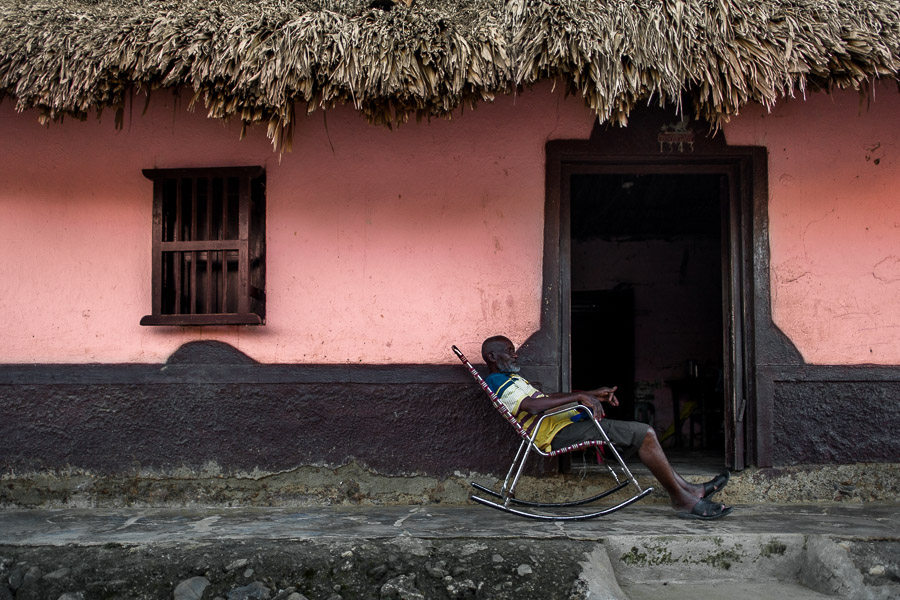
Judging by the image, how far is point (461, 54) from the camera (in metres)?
4.00

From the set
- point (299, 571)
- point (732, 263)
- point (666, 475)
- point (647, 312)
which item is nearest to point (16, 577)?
point (299, 571)

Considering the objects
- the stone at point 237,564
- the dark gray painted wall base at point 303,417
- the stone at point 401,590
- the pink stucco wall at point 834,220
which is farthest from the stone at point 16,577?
the pink stucco wall at point 834,220

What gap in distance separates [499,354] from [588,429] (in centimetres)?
63

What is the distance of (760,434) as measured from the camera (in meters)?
4.70

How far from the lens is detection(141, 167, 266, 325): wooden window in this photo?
479cm

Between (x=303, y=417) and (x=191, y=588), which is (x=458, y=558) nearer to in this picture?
(x=191, y=588)

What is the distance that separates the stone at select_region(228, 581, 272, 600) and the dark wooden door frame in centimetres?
205

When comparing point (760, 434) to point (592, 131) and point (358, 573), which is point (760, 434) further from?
point (358, 573)

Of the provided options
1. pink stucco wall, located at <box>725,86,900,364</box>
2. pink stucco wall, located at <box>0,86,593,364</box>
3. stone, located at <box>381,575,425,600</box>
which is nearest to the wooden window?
pink stucco wall, located at <box>0,86,593,364</box>

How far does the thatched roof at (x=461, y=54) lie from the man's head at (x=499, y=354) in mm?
1287

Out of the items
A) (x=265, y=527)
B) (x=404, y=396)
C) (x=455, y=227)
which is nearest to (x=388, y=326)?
(x=404, y=396)

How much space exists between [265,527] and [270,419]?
80 cm

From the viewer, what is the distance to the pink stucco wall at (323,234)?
482 centimetres

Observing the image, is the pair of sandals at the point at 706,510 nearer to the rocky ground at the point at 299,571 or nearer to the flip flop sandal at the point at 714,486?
the flip flop sandal at the point at 714,486
